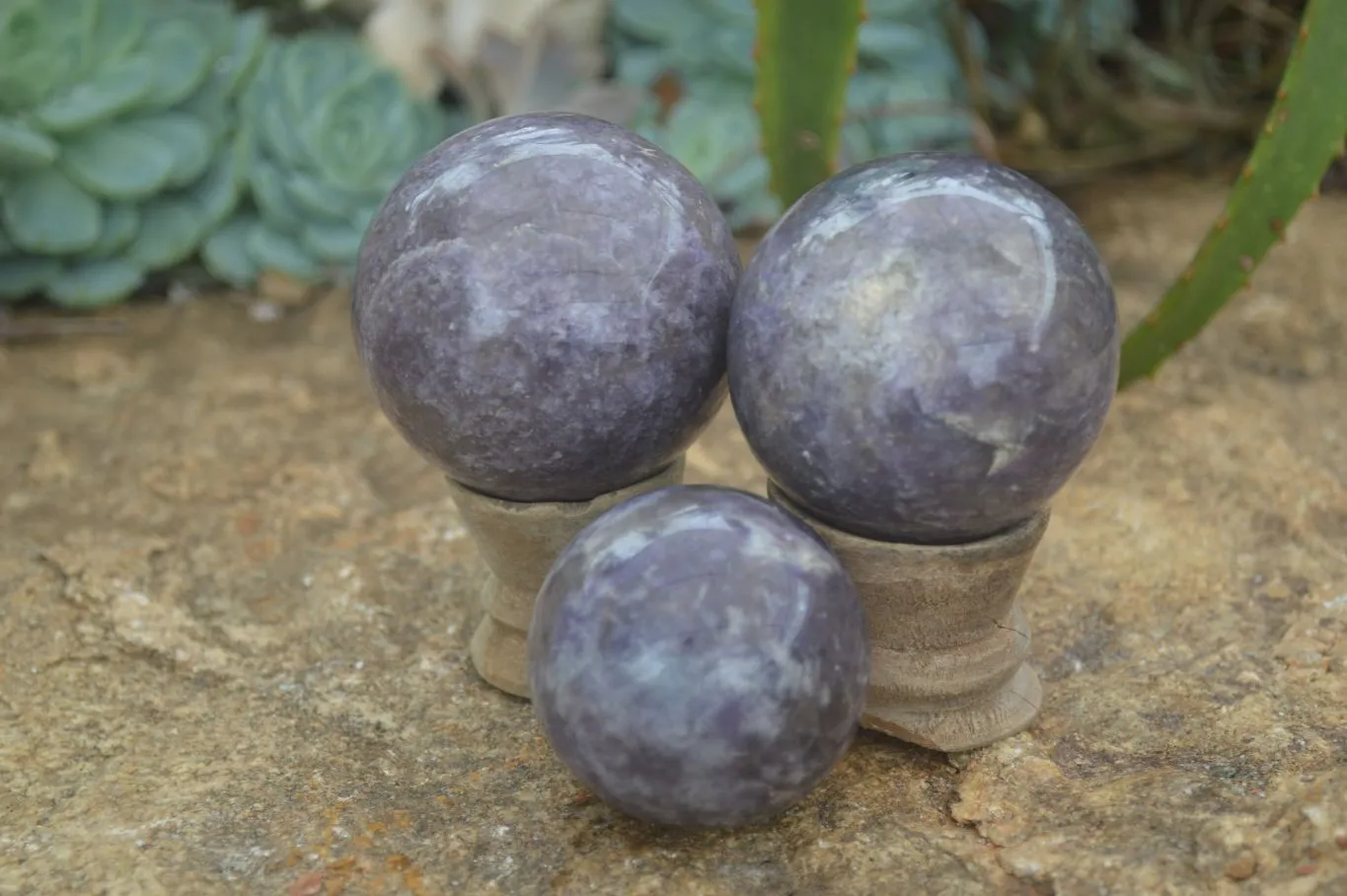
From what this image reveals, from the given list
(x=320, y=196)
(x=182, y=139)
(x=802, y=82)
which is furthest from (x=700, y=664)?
(x=182, y=139)

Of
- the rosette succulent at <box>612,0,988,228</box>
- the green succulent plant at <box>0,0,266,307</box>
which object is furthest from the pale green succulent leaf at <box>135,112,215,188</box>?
the rosette succulent at <box>612,0,988,228</box>

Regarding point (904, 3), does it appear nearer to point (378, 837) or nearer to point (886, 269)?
point (886, 269)

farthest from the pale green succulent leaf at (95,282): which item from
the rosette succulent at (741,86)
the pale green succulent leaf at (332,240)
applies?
the rosette succulent at (741,86)

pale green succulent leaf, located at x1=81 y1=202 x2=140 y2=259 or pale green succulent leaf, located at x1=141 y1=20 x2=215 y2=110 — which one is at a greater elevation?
pale green succulent leaf, located at x1=141 y1=20 x2=215 y2=110

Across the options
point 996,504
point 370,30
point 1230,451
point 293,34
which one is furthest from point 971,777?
point 293,34

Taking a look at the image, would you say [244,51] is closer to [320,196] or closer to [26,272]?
[320,196]

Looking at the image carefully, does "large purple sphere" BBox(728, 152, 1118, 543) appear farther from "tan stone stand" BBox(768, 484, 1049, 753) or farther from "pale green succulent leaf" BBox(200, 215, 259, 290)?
"pale green succulent leaf" BBox(200, 215, 259, 290)
